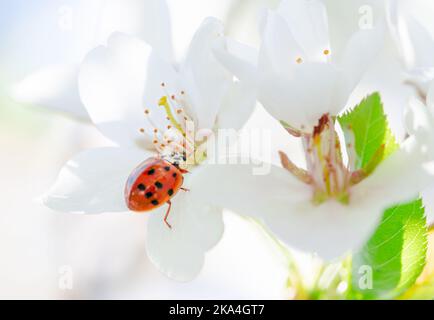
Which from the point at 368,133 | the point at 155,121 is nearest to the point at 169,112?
the point at 155,121

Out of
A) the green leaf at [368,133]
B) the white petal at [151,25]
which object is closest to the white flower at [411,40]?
the green leaf at [368,133]

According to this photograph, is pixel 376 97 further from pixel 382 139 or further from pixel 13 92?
pixel 13 92

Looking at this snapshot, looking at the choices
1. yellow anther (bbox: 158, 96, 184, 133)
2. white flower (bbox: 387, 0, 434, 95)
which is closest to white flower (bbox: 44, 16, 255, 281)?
yellow anther (bbox: 158, 96, 184, 133)

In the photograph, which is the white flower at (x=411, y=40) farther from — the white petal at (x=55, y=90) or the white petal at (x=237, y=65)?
the white petal at (x=55, y=90)

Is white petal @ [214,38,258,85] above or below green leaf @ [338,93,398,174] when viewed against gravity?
above

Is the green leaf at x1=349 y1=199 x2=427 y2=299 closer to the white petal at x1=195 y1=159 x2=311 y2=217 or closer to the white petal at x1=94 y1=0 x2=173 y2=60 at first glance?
the white petal at x1=195 y1=159 x2=311 y2=217

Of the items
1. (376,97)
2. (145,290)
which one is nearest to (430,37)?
(376,97)
